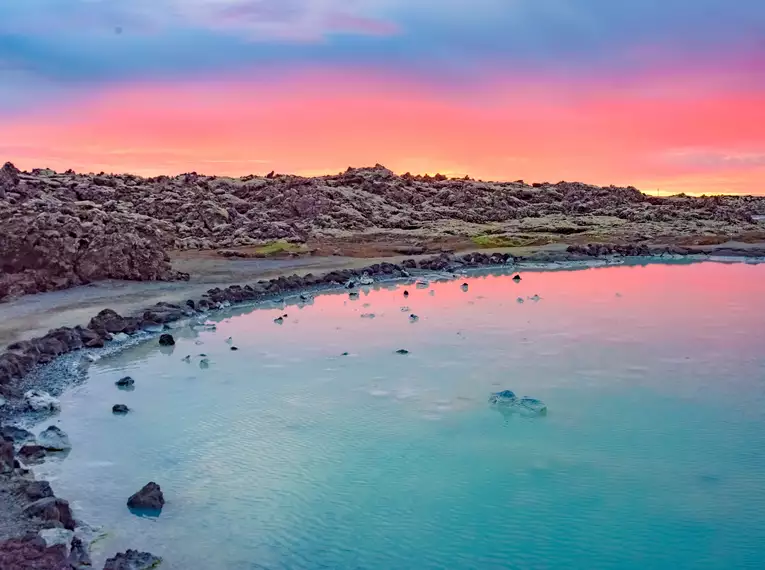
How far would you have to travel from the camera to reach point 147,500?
6.96 m

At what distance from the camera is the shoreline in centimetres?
952

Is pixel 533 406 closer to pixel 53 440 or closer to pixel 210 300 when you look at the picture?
pixel 53 440

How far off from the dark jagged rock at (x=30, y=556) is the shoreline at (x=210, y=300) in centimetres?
69

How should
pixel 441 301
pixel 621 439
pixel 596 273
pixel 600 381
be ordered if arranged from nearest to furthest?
pixel 621 439
pixel 600 381
pixel 441 301
pixel 596 273

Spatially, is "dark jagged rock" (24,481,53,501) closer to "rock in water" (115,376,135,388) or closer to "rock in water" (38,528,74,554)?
"rock in water" (38,528,74,554)

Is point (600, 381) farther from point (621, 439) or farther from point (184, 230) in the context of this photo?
point (184, 230)

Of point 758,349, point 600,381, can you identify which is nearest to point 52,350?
point 600,381

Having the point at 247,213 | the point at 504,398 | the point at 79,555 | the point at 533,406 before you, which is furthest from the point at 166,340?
the point at 247,213

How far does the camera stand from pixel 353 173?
47219 mm

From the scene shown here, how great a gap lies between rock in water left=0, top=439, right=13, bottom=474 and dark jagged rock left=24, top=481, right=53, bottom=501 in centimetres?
52

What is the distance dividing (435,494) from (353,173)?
133 ft

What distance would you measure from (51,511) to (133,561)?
3.09ft

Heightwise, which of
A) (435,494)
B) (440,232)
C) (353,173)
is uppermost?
(353,173)

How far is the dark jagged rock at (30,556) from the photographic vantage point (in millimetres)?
4891
